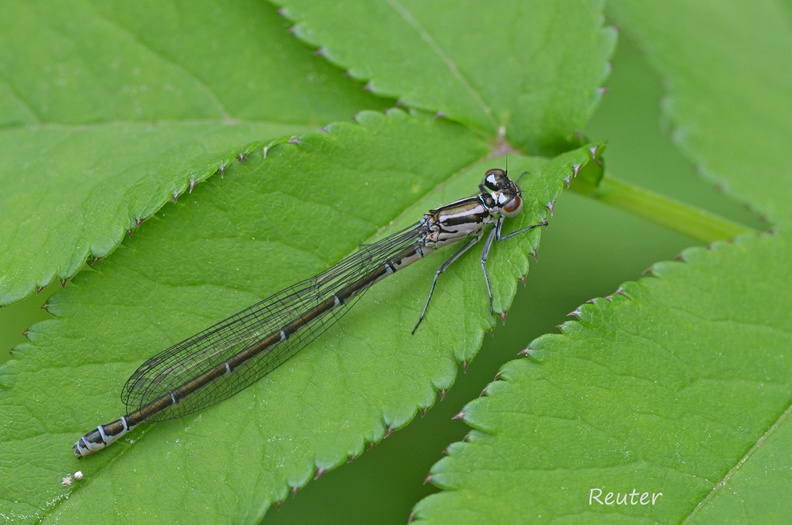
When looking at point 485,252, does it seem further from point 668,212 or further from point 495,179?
point 668,212

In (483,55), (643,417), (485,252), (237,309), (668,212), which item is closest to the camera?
(643,417)

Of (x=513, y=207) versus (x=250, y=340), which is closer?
(x=513, y=207)

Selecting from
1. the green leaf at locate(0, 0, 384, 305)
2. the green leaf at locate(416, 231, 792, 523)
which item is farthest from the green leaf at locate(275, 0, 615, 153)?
the green leaf at locate(416, 231, 792, 523)

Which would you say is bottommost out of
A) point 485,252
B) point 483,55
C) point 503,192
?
point 485,252

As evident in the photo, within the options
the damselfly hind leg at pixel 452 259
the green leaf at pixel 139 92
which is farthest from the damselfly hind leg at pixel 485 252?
the green leaf at pixel 139 92

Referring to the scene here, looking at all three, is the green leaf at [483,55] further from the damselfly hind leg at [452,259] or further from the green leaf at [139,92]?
the damselfly hind leg at [452,259]

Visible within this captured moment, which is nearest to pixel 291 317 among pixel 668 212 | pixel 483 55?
pixel 483 55
